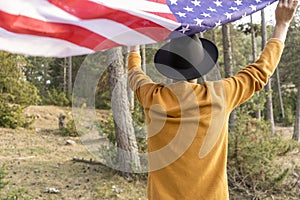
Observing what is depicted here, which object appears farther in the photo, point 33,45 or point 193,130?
point 193,130

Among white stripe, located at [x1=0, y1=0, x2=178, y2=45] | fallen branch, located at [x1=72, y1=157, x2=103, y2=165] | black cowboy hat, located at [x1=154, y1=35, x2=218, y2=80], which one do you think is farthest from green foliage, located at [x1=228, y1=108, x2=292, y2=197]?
white stripe, located at [x1=0, y1=0, x2=178, y2=45]

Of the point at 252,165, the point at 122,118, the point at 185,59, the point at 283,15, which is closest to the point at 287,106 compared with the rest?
the point at 252,165

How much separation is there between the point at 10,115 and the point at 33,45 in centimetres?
1180

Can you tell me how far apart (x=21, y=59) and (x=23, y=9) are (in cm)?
1126

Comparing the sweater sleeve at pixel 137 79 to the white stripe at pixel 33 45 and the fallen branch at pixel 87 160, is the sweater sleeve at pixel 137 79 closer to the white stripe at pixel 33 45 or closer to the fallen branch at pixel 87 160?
the white stripe at pixel 33 45

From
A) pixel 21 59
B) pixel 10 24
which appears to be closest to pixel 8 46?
pixel 10 24

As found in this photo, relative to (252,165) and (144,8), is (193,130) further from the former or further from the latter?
(252,165)

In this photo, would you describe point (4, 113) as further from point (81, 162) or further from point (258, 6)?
point (258, 6)

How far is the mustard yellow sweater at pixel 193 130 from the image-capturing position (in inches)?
70.5

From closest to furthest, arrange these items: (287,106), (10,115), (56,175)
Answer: (56,175)
(10,115)
(287,106)

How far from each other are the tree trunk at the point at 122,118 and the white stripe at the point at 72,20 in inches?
194

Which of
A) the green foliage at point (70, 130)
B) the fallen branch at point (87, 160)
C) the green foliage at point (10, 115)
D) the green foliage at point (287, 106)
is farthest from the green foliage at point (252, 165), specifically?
the green foliage at point (287, 106)

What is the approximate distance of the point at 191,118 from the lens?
1790 mm

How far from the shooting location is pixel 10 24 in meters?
1.61
